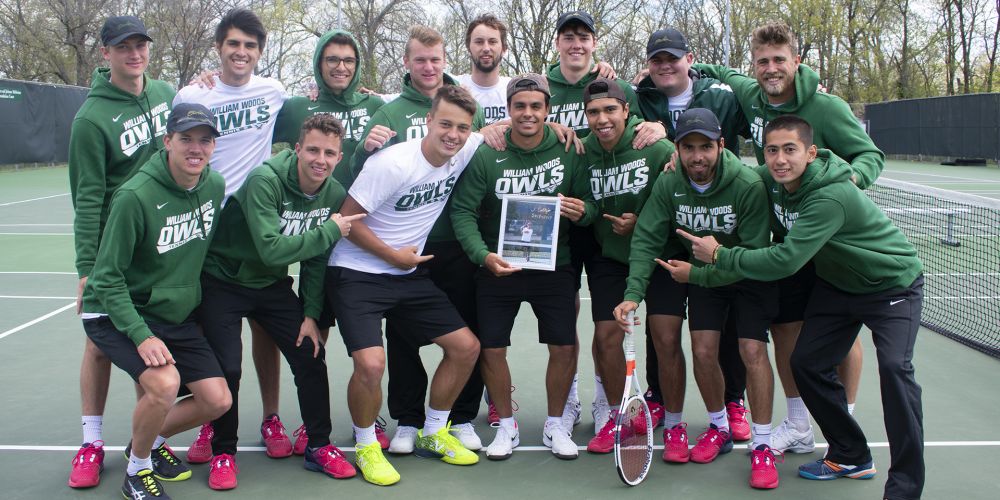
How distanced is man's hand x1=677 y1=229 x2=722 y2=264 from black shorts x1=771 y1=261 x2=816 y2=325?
2.00 feet

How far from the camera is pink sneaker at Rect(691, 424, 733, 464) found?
4.89 metres

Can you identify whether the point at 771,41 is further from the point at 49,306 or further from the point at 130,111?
the point at 49,306

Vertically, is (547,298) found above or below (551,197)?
below

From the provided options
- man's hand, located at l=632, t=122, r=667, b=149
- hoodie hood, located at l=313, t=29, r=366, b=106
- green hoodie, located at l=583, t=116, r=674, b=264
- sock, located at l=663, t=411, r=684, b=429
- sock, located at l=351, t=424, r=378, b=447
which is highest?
hoodie hood, located at l=313, t=29, r=366, b=106

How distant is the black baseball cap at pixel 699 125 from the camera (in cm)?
454

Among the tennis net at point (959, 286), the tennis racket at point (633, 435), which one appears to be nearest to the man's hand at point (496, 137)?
the tennis racket at point (633, 435)

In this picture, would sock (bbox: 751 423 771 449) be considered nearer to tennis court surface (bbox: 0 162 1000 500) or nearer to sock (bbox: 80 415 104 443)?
tennis court surface (bbox: 0 162 1000 500)

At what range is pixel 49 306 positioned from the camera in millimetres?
8734

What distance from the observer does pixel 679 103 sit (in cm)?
560

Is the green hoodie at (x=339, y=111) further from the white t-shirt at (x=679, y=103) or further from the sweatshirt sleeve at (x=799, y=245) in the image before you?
the sweatshirt sleeve at (x=799, y=245)

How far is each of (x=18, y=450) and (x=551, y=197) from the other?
349cm

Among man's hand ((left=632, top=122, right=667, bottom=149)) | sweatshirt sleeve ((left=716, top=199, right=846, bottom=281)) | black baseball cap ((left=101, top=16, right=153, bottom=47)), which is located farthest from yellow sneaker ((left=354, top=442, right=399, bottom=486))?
black baseball cap ((left=101, top=16, right=153, bottom=47))

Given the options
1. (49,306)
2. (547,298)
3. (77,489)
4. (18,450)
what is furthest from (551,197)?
(49,306)

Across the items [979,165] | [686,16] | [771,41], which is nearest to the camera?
[771,41]
